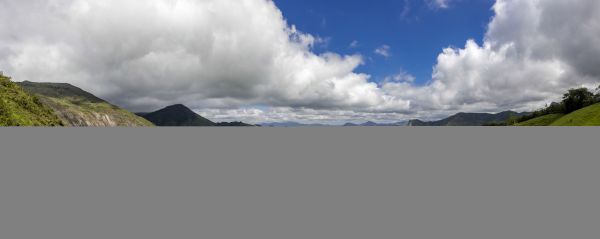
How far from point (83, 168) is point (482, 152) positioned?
72.5 metres

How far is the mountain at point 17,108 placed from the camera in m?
145

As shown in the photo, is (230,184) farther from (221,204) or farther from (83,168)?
(83,168)

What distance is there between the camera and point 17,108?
169m

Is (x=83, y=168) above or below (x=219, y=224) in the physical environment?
above

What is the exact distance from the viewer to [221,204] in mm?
43000

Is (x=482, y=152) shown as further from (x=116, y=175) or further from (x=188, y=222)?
(x=116, y=175)

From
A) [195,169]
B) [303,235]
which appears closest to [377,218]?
[303,235]

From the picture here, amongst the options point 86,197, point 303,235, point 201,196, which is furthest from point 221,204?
point 86,197

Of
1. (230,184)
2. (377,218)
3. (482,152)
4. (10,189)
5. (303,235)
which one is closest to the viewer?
(303,235)

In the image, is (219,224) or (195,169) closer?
(219,224)

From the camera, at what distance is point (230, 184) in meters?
49.0

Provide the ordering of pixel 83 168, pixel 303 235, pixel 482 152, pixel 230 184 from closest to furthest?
pixel 303 235 → pixel 230 184 → pixel 83 168 → pixel 482 152

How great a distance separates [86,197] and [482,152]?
69523 millimetres

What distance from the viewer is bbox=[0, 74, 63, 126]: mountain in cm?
14475
